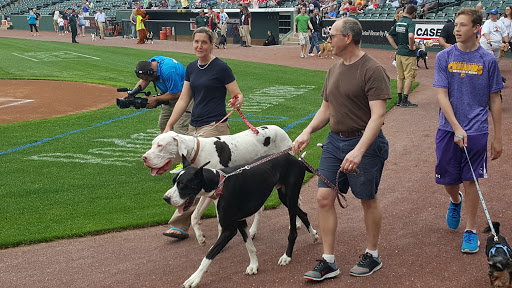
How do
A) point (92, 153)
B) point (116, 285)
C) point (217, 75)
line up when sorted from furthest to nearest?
point (92, 153) → point (217, 75) → point (116, 285)

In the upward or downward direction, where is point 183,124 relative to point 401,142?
upward

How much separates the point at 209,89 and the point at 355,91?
2.29m

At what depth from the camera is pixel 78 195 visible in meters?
8.58

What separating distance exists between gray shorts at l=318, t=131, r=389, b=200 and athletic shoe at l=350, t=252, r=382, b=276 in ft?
2.00

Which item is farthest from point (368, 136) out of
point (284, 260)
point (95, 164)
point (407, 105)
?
point (407, 105)

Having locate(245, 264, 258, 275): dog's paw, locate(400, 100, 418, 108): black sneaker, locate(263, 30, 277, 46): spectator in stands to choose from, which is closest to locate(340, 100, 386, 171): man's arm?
locate(245, 264, 258, 275): dog's paw

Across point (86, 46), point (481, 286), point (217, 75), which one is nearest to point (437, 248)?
point (481, 286)

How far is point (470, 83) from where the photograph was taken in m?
5.81

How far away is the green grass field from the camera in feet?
24.6

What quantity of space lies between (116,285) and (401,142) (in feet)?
22.8

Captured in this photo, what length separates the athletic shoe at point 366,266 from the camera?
5.44 m

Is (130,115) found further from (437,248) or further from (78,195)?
(437,248)

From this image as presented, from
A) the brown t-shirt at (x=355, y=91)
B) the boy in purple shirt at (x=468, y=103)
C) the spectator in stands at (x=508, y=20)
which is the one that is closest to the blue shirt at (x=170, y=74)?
the brown t-shirt at (x=355, y=91)

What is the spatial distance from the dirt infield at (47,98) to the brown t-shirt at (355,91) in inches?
447
